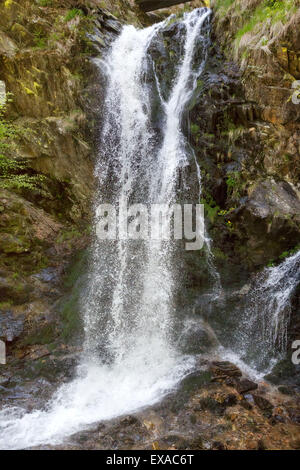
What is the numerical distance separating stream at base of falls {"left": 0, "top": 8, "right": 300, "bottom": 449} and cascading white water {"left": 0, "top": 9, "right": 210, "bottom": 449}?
0.08 ft

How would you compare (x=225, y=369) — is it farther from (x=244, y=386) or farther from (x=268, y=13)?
(x=268, y=13)

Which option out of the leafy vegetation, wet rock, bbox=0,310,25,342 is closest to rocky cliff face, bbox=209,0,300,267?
the leafy vegetation

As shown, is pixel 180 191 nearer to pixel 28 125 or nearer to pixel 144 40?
pixel 28 125

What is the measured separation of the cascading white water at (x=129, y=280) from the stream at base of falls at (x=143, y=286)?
0.08 ft

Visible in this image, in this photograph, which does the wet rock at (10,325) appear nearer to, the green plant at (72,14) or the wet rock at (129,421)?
the wet rock at (129,421)

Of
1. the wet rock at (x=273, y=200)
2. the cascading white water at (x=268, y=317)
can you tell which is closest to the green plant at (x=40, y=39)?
the wet rock at (x=273, y=200)

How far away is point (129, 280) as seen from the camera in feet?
25.9

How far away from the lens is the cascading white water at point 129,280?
5395mm

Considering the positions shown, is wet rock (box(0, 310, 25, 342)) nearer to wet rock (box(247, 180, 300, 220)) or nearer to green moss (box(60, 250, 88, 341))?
green moss (box(60, 250, 88, 341))

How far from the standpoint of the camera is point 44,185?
9.20 metres
